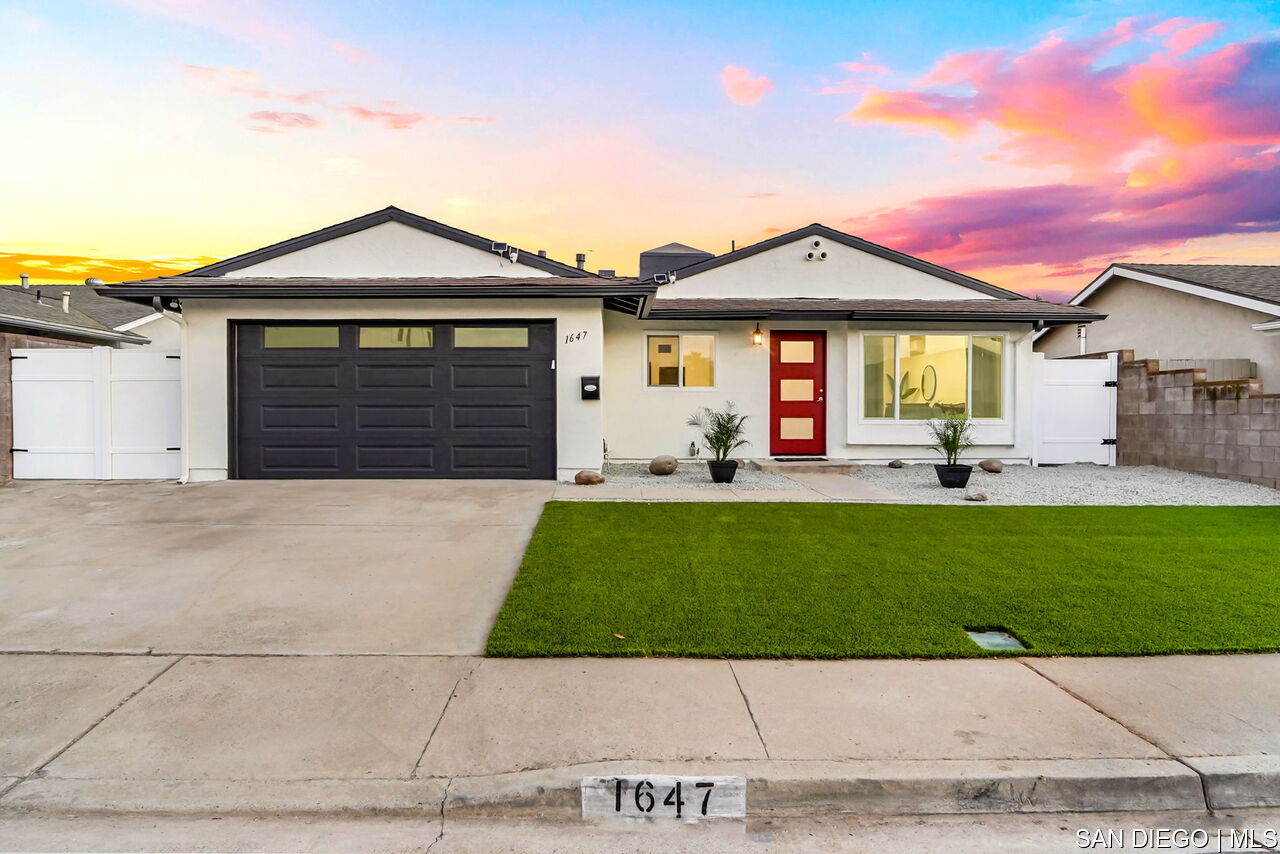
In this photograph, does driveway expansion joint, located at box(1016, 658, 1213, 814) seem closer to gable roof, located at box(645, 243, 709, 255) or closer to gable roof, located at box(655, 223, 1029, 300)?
gable roof, located at box(655, 223, 1029, 300)

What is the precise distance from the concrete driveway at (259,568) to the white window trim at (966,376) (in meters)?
6.62

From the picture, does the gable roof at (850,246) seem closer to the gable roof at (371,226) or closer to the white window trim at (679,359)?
the white window trim at (679,359)

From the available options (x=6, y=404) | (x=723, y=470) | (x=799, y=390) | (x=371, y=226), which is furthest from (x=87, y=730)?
(x=799, y=390)

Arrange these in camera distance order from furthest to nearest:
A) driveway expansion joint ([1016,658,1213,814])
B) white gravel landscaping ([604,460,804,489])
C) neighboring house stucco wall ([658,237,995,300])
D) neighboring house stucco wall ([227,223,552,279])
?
neighboring house stucco wall ([658,237,995,300]) < neighboring house stucco wall ([227,223,552,279]) < white gravel landscaping ([604,460,804,489]) < driveway expansion joint ([1016,658,1213,814])

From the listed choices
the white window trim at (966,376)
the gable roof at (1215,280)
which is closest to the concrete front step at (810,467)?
the white window trim at (966,376)

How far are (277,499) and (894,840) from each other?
8.31 m

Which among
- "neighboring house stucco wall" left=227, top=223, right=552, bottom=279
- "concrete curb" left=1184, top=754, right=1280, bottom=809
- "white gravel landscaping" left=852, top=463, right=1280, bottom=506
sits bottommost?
"concrete curb" left=1184, top=754, right=1280, bottom=809

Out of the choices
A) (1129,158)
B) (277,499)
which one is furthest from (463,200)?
(1129,158)

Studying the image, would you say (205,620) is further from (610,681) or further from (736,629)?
(736,629)

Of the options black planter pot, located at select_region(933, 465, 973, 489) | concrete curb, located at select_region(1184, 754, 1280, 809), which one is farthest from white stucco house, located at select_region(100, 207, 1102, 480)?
concrete curb, located at select_region(1184, 754, 1280, 809)

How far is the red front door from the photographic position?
486 inches

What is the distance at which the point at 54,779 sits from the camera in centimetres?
252

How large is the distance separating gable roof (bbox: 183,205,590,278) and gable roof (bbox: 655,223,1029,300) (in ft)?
10.6

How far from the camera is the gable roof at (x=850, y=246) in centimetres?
1257
